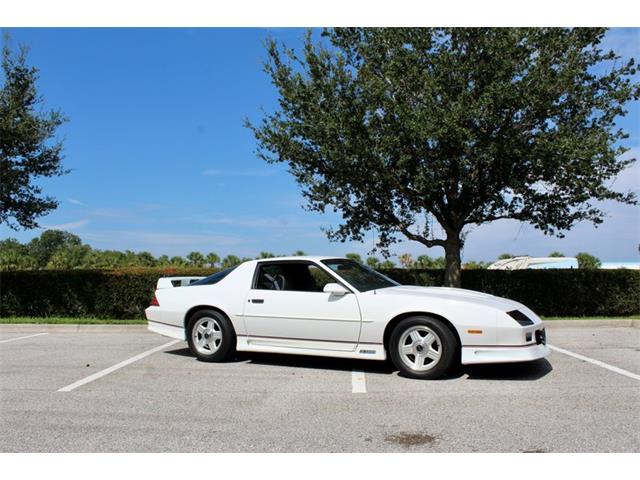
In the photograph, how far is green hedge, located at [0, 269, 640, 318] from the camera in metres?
12.1

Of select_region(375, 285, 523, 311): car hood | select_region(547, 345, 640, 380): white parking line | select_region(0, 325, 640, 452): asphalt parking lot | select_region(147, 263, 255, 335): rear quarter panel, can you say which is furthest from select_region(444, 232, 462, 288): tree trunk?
select_region(147, 263, 255, 335): rear quarter panel

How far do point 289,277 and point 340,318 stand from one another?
1126mm

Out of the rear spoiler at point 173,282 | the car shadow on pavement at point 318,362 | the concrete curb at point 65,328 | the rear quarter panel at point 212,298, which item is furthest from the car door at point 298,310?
the concrete curb at point 65,328

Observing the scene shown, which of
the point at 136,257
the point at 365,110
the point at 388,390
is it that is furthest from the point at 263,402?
the point at 136,257

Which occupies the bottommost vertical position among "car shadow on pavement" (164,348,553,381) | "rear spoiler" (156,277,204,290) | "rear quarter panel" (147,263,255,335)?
"car shadow on pavement" (164,348,553,381)

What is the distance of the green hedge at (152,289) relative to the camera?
12094mm

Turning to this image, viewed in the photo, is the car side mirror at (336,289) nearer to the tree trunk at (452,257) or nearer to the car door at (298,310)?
the car door at (298,310)

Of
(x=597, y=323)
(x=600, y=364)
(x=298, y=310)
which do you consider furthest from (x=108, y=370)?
(x=597, y=323)

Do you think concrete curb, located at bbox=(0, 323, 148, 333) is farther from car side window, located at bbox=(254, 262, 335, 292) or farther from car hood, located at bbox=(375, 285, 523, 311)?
car hood, located at bbox=(375, 285, 523, 311)

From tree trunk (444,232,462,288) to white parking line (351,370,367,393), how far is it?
19.9ft

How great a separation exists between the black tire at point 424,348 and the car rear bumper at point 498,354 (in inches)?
5.9

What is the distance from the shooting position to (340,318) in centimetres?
632
